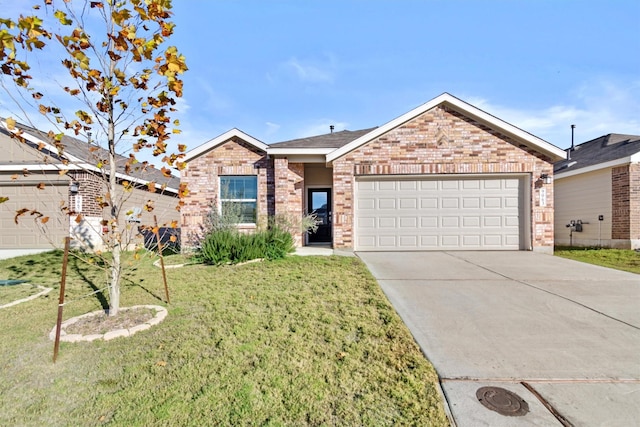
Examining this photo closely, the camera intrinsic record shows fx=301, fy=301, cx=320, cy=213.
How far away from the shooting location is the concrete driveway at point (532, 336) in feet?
7.48

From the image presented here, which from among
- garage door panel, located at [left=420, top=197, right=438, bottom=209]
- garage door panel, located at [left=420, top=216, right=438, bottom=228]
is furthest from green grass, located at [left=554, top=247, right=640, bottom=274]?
garage door panel, located at [left=420, top=197, right=438, bottom=209]

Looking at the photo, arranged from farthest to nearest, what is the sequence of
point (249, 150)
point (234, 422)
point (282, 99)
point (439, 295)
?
point (282, 99) < point (249, 150) < point (439, 295) < point (234, 422)

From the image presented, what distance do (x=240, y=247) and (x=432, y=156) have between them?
21.2 feet

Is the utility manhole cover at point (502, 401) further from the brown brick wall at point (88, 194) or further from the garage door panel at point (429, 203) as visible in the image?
the brown brick wall at point (88, 194)

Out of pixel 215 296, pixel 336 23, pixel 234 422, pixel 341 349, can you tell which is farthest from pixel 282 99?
pixel 234 422

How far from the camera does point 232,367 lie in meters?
2.79

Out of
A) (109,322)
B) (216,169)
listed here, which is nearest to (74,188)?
(216,169)

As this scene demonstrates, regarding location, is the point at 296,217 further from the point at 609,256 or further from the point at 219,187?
the point at 609,256

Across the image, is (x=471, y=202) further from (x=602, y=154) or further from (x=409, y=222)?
(x=602, y=154)

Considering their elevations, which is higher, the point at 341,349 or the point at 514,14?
the point at 514,14

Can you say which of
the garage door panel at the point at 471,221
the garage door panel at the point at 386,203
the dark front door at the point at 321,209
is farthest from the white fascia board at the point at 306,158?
the garage door panel at the point at 471,221

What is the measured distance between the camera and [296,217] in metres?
9.92

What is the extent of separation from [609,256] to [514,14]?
795 centimetres

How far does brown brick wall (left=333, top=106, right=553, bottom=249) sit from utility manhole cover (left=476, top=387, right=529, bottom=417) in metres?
7.16
